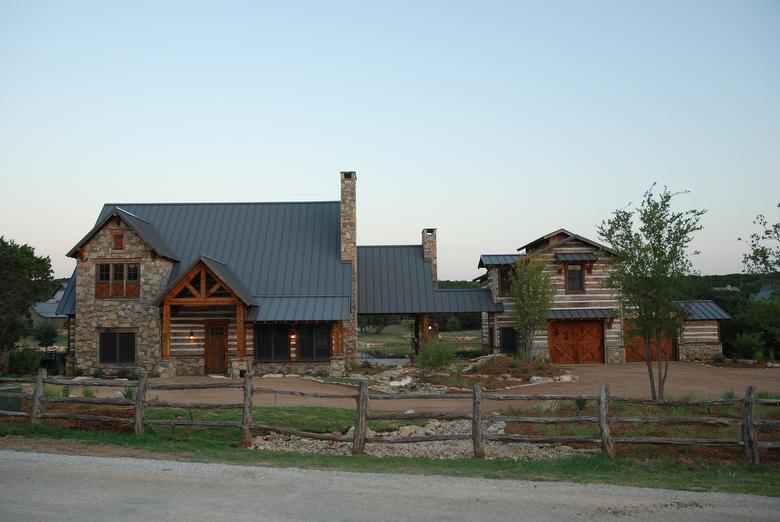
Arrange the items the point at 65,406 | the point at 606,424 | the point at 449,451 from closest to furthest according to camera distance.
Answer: the point at 606,424, the point at 449,451, the point at 65,406

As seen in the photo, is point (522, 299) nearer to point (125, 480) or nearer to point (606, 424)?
point (606, 424)

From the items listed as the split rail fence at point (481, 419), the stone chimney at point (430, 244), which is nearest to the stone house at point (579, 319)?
the stone chimney at point (430, 244)

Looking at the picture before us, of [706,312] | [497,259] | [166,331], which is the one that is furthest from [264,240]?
[706,312]

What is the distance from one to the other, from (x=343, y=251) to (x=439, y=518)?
25.1 meters

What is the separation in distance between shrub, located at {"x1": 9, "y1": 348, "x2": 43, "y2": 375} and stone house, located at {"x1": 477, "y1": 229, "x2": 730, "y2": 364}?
2267 centimetres

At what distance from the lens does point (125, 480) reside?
10570mm

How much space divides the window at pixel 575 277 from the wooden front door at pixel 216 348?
18.2 meters

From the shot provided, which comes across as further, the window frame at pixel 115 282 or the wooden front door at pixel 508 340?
the wooden front door at pixel 508 340

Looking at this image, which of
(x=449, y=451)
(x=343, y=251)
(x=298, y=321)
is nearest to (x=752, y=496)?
(x=449, y=451)

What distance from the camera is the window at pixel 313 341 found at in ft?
101

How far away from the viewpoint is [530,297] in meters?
32.4

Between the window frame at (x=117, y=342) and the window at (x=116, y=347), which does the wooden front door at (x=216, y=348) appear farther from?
the window at (x=116, y=347)

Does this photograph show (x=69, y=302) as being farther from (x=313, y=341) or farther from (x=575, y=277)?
(x=575, y=277)

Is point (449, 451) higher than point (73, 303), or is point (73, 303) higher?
point (73, 303)
